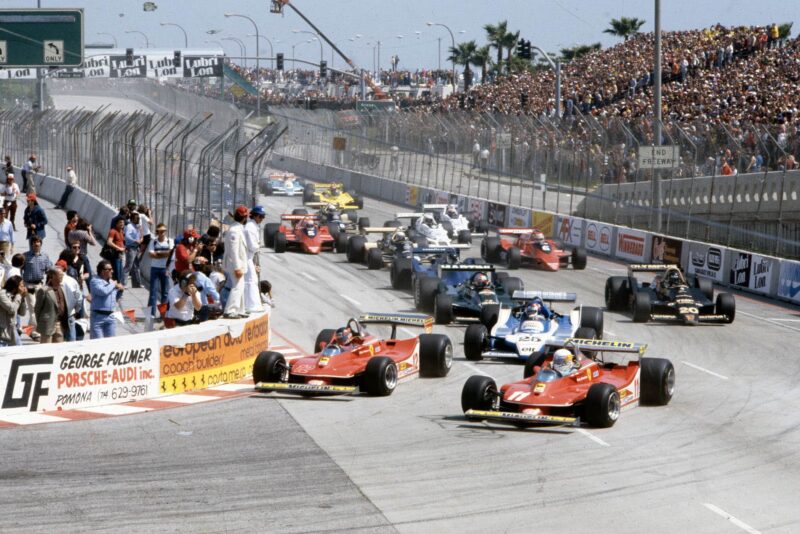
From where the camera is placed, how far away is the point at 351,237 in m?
34.1

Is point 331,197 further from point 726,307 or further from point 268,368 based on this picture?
point 268,368

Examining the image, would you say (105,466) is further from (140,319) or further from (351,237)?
(351,237)

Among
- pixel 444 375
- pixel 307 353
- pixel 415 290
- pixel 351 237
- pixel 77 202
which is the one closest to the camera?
pixel 444 375

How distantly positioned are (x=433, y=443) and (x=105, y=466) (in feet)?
11.6

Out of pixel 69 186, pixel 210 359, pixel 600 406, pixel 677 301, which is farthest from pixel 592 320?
pixel 69 186

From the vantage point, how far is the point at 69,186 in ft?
135

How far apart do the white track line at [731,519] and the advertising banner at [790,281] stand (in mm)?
17398

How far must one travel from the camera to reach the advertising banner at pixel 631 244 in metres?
36.6

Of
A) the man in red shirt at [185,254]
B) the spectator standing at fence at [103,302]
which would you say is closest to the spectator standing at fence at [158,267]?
the man in red shirt at [185,254]

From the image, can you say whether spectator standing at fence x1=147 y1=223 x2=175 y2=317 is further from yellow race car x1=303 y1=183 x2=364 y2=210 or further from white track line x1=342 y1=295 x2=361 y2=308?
yellow race car x1=303 y1=183 x2=364 y2=210

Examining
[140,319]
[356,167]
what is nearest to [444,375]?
[140,319]

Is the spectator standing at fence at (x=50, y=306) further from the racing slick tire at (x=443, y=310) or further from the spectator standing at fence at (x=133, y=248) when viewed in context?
the racing slick tire at (x=443, y=310)

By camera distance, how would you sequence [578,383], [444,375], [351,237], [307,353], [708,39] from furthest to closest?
[708,39], [351,237], [307,353], [444,375], [578,383]

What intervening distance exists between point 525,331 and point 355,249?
13.4 m
